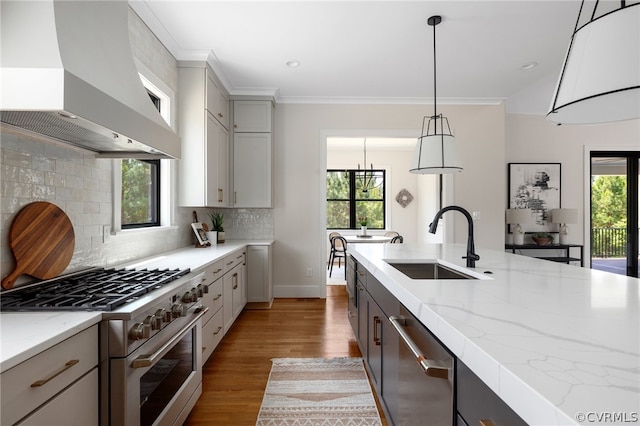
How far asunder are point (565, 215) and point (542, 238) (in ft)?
1.41

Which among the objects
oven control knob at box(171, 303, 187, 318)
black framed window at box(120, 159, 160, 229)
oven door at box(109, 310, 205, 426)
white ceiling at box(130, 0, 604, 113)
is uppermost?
white ceiling at box(130, 0, 604, 113)

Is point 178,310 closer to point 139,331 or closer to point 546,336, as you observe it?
point 139,331

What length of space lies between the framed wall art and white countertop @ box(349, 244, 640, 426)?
12.4 ft

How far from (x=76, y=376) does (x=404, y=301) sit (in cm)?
115

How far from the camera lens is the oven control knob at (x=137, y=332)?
4.07 feet

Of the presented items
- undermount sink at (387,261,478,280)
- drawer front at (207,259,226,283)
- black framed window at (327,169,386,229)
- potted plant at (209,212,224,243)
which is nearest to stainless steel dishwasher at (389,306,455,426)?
undermount sink at (387,261,478,280)

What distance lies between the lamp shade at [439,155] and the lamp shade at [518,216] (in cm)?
276

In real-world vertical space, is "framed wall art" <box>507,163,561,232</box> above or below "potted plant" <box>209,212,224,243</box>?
above

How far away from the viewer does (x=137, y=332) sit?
126 centimetres

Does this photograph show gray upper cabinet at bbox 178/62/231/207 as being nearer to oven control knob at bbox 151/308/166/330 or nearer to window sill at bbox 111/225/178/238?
window sill at bbox 111/225/178/238

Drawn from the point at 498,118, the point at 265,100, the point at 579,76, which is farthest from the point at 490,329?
the point at 498,118

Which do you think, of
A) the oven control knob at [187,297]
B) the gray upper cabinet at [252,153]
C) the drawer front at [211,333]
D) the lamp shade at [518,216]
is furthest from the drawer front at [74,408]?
the lamp shade at [518,216]

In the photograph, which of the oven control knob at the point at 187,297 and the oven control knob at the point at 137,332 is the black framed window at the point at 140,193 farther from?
the oven control knob at the point at 137,332

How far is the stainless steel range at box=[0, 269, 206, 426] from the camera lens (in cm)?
119
